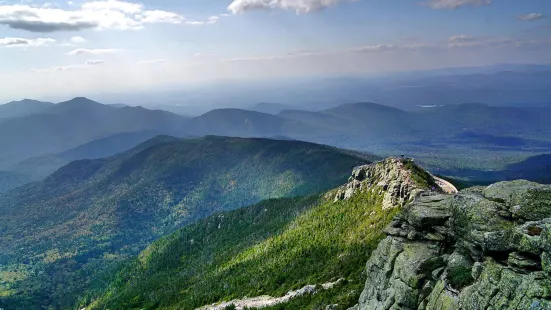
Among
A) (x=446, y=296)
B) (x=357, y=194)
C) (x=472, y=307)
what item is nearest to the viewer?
(x=472, y=307)

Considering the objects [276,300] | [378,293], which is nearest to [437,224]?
[378,293]

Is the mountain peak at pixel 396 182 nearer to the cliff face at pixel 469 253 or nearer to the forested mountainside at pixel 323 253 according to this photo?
the forested mountainside at pixel 323 253

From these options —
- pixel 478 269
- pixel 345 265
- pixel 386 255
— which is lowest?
pixel 345 265

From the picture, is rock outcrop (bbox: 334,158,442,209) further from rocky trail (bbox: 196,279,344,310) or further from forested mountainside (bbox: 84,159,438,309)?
rocky trail (bbox: 196,279,344,310)

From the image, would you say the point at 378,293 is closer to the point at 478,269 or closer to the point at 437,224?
the point at 437,224

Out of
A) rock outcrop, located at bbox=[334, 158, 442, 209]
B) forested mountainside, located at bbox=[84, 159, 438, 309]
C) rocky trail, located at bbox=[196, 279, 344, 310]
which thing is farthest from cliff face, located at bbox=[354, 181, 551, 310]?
rock outcrop, located at bbox=[334, 158, 442, 209]

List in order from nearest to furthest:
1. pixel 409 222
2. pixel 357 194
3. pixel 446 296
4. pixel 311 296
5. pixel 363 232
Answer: pixel 446 296, pixel 409 222, pixel 311 296, pixel 363 232, pixel 357 194
